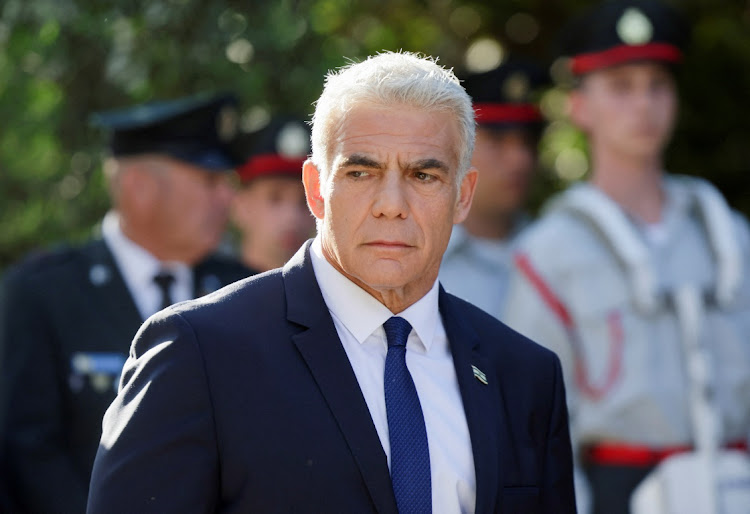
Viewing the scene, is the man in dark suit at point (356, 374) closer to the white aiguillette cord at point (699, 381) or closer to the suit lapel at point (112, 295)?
the white aiguillette cord at point (699, 381)

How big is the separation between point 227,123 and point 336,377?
3.30 m

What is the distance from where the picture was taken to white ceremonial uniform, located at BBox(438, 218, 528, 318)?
5668 mm

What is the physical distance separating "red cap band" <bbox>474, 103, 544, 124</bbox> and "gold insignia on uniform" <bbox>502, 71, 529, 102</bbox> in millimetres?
63

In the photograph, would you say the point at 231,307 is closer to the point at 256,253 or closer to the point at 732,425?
the point at 732,425

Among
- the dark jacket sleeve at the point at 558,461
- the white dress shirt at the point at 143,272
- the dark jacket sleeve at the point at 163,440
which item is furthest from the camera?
the white dress shirt at the point at 143,272

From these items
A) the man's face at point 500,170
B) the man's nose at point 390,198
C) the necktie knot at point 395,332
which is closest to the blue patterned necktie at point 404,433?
the necktie knot at point 395,332

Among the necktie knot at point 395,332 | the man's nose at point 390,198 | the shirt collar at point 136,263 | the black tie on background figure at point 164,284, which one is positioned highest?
the shirt collar at point 136,263

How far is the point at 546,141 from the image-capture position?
8641 millimetres

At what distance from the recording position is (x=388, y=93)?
9.28 ft

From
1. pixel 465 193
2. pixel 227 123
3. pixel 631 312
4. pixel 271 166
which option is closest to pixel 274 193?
pixel 271 166

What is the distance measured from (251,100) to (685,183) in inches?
92.7

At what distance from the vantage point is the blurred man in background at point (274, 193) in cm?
619

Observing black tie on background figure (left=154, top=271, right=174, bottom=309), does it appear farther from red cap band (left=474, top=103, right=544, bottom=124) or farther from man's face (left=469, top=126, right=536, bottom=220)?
red cap band (left=474, top=103, right=544, bottom=124)

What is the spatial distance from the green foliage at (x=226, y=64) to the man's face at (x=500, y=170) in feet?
3.42
